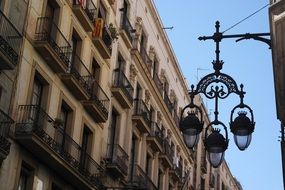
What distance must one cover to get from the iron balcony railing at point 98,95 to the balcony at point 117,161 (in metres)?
1.90

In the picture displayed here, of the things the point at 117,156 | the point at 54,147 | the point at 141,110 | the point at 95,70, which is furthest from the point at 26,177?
the point at 141,110

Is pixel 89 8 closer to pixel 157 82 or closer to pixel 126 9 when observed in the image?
pixel 126 9

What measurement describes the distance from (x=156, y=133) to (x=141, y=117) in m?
3.39

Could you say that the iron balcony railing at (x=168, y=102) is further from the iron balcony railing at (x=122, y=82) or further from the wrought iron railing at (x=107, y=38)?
the wrought iron railing at (x=107, y=38)

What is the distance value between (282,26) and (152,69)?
2272 cm

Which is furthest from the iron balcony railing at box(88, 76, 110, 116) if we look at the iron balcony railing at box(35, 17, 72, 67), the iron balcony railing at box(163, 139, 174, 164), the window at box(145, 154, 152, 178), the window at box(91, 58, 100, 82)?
the iron balcony railing at box(163, 139, 174, 164)

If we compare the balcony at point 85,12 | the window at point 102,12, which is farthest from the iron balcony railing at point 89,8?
the window at point 102,12

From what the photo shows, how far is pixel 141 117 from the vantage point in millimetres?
30016

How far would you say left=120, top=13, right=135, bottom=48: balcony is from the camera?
29297 millimetres

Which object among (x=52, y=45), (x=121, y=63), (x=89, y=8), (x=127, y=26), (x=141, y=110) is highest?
(x=127, y=26)

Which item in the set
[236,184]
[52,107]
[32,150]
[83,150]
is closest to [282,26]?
[32,150]

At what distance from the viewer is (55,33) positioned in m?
21.7

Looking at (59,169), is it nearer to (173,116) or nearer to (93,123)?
(93,123)

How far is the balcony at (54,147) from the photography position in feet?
61.5
